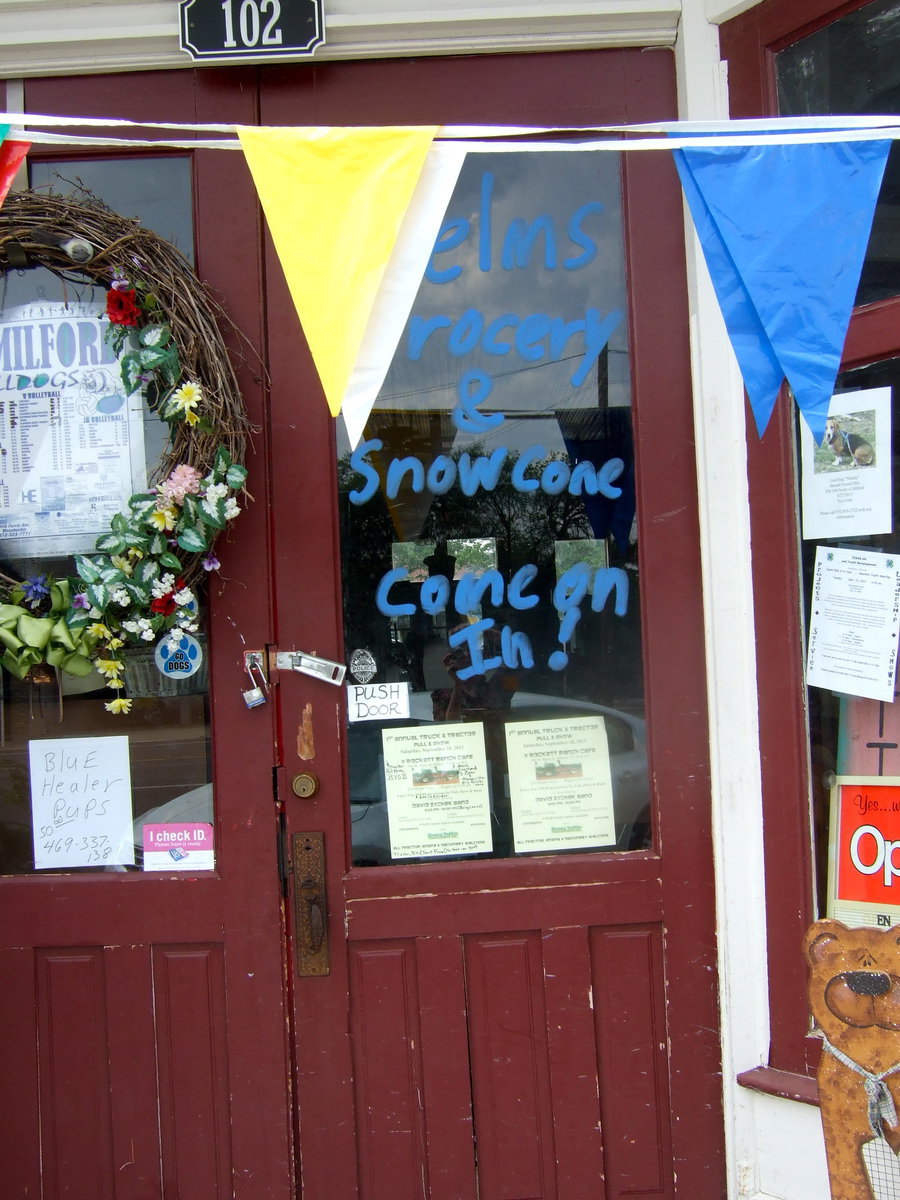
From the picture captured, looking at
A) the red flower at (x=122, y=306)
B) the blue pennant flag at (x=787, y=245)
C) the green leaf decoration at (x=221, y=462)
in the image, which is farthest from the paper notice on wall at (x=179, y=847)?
the blue pennant flag at (x=787, y=245)

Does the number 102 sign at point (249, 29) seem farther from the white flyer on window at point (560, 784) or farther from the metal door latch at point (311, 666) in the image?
the white flyer on window at point (560, 784)

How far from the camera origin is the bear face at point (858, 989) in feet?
5.96

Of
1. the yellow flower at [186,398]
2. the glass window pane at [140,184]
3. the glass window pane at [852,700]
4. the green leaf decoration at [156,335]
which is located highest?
the glass window pane at [140,184]

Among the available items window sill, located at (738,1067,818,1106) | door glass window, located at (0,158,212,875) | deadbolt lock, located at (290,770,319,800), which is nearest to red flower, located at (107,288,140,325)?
door glass window, located at (0,158,212,875)

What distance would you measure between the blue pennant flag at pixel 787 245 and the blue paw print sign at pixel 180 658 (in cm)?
151

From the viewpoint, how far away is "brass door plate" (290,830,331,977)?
97.0 inches

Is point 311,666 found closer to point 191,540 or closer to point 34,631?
point 191,540

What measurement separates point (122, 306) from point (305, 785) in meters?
1.27

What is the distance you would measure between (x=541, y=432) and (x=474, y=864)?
3.80ft

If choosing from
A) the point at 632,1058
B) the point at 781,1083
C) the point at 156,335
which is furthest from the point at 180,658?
the point at 781,1083

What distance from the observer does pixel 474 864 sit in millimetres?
2508

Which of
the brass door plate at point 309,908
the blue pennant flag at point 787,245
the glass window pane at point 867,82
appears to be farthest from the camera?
the brass door plate at point 309,908

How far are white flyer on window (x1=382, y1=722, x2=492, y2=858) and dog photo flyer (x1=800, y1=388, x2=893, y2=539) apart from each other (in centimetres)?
104

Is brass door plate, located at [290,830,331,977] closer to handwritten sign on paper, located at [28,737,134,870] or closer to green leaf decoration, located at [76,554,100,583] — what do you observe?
handwritten sign on paper, located at [28,737,134,870]
